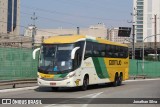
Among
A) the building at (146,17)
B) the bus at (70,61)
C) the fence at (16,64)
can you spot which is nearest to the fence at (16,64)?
the fence at (16,64)

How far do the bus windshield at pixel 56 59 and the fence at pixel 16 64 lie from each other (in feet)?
14.8

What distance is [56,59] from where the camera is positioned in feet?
77.0

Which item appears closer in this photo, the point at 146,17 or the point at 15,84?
the point at 15,84

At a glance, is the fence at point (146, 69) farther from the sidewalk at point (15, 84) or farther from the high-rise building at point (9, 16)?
the high-rise building at point (9, 16)

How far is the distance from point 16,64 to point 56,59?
6577 millimetres

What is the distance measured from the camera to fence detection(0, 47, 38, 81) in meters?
27.6

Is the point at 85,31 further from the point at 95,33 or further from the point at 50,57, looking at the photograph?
the point at 50,57

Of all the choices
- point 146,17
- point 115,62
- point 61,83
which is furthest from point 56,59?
point 146,17

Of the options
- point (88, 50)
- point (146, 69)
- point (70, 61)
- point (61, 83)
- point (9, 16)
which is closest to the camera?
point (61, 83)

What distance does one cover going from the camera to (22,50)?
30125 mm

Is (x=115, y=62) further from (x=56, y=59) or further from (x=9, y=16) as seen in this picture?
(x=9, y=16)

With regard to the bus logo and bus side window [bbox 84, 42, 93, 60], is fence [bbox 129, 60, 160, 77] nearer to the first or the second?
the bus logo

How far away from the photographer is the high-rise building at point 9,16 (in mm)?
131250

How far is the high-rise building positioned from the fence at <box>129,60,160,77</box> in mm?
68524
